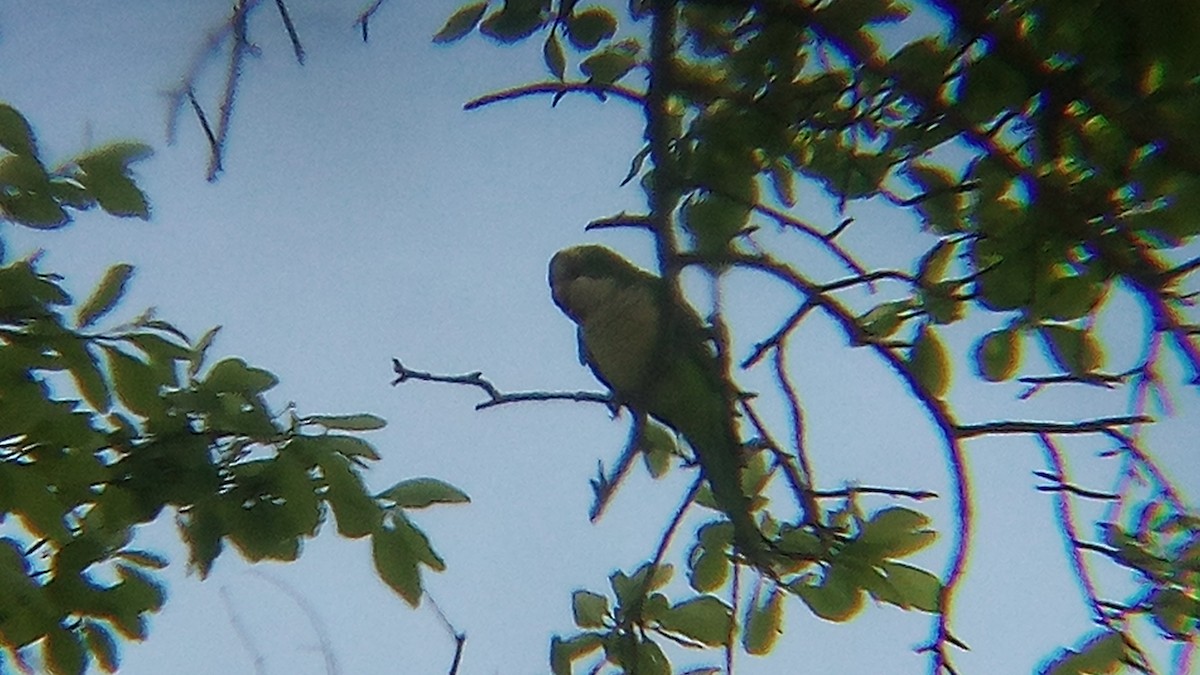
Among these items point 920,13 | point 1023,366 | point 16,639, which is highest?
point 920,13

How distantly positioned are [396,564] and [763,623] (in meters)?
0.24

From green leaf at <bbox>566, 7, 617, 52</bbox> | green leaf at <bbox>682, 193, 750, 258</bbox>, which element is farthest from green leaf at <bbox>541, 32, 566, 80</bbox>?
green leaf at <bbox>682, 193, 750, 258</bbox>

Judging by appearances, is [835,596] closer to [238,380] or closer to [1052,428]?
[1052,428]

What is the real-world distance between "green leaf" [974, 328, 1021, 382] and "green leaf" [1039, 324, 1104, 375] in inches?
A: 0.7

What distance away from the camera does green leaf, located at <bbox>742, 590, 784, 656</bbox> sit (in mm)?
606

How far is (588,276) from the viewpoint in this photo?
67 cm

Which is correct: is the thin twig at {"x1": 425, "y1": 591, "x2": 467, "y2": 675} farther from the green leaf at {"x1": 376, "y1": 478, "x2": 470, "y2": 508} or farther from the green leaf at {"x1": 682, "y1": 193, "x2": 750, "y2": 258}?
the green leaf at {"x1": 682, "y1": 193, "x2": 750, "y2": 258}

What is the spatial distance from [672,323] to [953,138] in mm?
204

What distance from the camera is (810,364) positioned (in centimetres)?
69

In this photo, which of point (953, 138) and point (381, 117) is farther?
point (381, 117)

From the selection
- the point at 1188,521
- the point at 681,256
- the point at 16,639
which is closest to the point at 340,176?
the point at 681,256

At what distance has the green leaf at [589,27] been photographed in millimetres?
608

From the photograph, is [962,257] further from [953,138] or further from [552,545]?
[552,545]

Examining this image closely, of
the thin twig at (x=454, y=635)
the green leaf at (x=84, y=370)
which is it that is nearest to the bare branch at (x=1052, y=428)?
the thin twig at (x=454, y=635)
